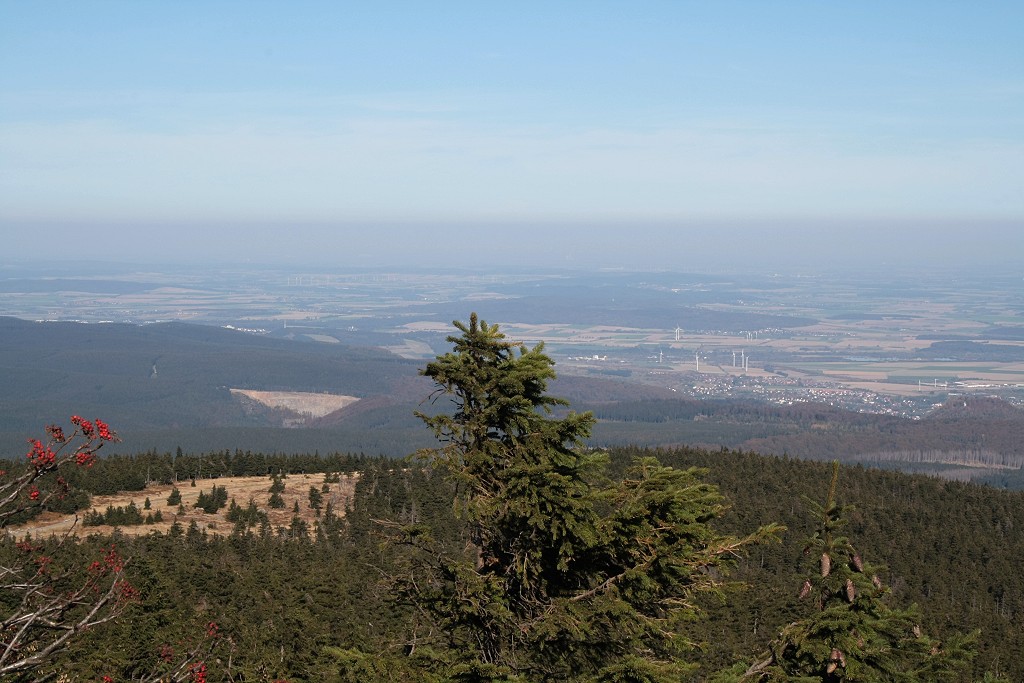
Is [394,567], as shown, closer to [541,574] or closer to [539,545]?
[541,574]

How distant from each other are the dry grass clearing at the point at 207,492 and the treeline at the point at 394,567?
8.40 feet

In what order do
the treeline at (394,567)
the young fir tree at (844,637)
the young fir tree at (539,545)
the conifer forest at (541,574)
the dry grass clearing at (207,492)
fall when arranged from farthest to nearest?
the dry grass clearing at (207,492), the treeline at (394,567), the young fir tree at (539,545), the young fir tree at (844,637), the conifer forest at (541,574)

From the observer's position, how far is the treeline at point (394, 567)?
37625 mm

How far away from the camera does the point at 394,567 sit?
20.2 metres

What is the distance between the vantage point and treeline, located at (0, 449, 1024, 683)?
1481 inches

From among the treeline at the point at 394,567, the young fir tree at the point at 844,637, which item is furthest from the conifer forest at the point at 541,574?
the treeline at the point at 394,567

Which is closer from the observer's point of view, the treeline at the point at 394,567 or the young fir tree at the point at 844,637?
the young fir tree at the point at 844,637

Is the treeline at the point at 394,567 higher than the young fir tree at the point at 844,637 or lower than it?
lower

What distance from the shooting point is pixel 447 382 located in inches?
634

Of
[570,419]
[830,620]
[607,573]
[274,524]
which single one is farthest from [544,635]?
[274,524]

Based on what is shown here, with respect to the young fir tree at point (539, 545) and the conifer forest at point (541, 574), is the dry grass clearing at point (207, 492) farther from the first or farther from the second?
the young fir tree at point (539, 545)

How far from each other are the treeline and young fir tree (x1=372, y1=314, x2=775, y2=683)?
81cm

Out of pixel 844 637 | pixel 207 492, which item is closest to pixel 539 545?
pixel 844 637

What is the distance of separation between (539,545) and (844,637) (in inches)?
193
